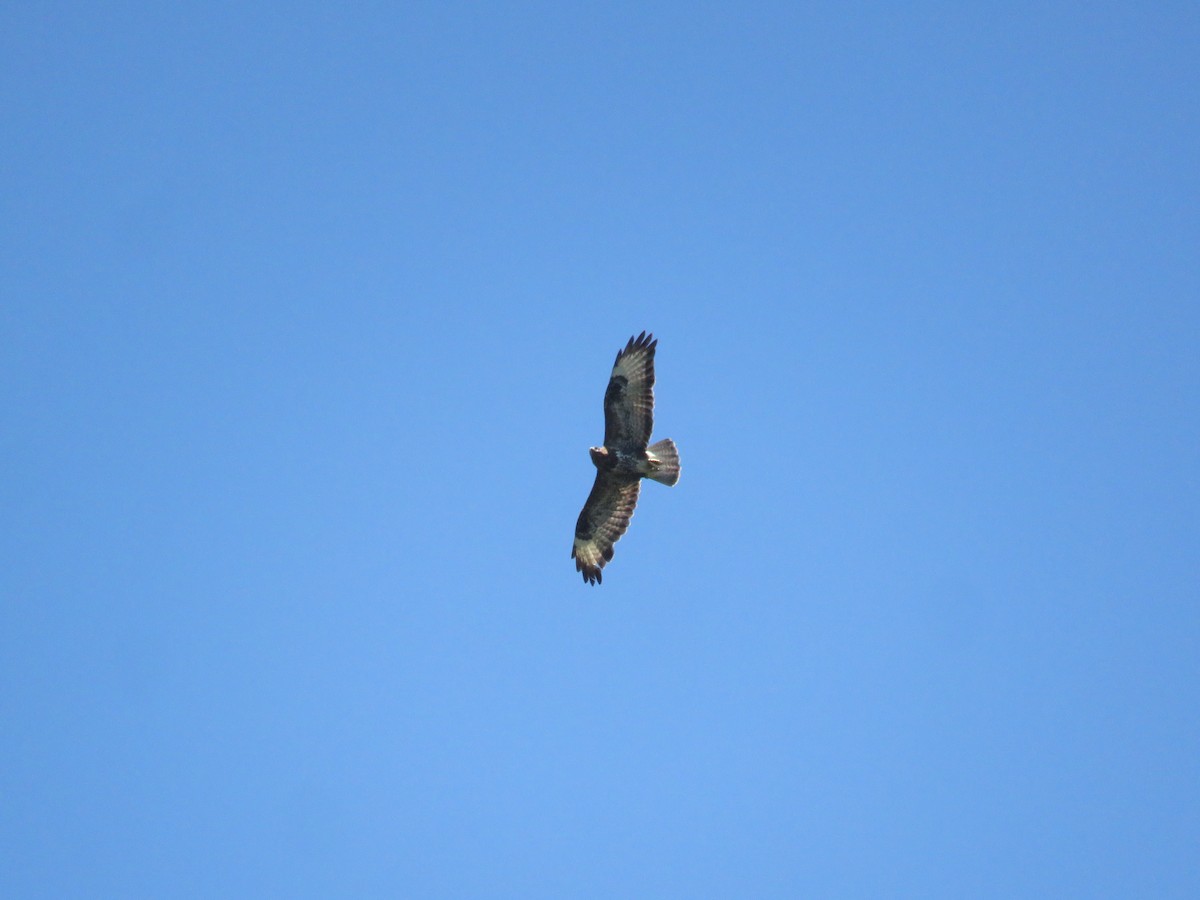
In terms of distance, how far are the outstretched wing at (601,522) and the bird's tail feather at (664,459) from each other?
27.4 inches

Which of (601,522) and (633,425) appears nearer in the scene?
(633,425)

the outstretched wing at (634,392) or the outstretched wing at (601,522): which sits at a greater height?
the outstretched wing at (634,392)

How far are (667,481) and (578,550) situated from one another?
227cm

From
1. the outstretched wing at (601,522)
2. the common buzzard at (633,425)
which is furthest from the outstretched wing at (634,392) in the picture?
the outstretched wing at (601,522)

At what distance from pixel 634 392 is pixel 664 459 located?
1048mm

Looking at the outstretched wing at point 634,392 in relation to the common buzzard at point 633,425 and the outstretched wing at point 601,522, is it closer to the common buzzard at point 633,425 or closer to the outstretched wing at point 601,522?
the common buzzard at point 633,425

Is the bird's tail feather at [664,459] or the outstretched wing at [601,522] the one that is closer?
the bird's tail feather at [664,459]

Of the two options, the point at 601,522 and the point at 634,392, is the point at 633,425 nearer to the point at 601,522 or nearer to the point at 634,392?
the point at 634,392

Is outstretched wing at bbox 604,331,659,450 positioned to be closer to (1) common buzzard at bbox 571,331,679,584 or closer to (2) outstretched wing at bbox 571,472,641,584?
(1) common buzzard at bbox 571,331,679,584

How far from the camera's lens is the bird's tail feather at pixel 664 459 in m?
17.2

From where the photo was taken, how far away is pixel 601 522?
18.6 meters

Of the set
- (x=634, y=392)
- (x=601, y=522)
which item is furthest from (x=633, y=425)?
(x=601, y=522)

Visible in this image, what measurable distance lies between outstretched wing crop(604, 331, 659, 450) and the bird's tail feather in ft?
0.55

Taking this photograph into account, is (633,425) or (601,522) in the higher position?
(633,425)
